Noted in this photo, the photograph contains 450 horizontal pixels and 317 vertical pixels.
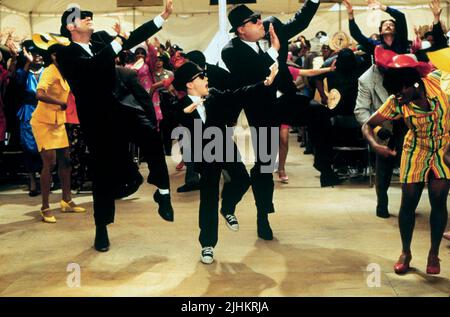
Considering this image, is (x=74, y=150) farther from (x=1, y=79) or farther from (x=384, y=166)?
(x=384, y=166)

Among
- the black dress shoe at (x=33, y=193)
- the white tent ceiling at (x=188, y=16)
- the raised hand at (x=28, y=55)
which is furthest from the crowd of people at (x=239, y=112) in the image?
the white tent ceiling at (x=188, y=16)

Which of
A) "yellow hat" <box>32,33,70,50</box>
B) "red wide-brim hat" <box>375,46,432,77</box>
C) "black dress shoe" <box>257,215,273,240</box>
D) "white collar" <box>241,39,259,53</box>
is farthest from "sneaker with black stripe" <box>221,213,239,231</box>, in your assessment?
"yellow hat" <box>32,33,70,50</box>

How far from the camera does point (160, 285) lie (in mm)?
4246

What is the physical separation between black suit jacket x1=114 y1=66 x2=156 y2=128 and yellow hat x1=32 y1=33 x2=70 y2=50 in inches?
21.0

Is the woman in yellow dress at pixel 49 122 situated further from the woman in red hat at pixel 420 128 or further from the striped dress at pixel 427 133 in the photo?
the striped dress at pixel 427 133

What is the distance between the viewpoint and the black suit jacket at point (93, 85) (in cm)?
484

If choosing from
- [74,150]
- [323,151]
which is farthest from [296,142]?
[323,151]

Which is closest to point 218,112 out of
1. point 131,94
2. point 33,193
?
point 131,94

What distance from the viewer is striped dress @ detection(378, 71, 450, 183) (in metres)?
4.12

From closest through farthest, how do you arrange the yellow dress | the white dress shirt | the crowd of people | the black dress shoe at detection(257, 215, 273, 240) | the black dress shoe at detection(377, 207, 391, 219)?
the crowd of people, the white dress shirt, the black dress shoe at detection(257, 215, 273, 240), the black dress shoe at detection(377, 207, 391, 219), the yellow dress

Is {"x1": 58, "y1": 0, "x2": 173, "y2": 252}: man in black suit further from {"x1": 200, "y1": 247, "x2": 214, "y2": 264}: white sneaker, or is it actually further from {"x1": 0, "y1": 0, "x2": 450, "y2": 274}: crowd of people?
{"x1": 200, "y1": 247, "x2": 214, "y2": 264}: white sneaker

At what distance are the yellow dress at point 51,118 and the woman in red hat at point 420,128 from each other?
11.4ft

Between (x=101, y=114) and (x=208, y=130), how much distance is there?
941 millimetres

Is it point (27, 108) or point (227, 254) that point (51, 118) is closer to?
point (27, 108)
